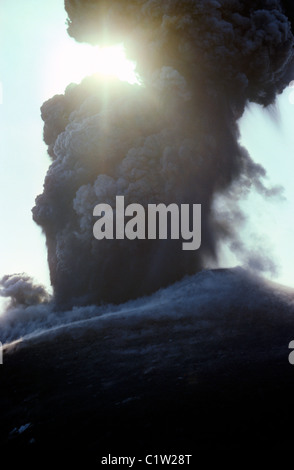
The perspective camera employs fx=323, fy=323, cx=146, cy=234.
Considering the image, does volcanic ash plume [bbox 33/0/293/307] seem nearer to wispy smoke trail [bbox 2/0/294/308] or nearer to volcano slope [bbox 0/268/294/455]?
wispy smoke trail [bbox 2/0/294/308]

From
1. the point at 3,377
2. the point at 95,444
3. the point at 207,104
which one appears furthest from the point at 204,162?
the point at 95,444

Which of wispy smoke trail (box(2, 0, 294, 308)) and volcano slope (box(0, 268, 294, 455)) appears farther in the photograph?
wispy smoke trail (box(2, 0, 294, 308))

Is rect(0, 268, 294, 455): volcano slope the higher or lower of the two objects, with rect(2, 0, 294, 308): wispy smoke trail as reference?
lower

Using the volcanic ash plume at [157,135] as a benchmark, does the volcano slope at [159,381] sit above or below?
below

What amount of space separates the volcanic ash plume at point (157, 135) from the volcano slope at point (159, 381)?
35.2ft

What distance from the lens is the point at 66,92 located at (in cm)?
4016

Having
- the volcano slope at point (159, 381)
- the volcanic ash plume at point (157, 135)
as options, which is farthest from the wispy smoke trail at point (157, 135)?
the volcano slope at point (159, 381)

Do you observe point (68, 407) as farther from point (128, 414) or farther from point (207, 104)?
point (207, 104)

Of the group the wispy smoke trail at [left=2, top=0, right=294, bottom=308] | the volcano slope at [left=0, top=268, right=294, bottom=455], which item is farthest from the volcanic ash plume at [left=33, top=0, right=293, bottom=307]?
the volcano slope at [left=0, top=268, right=294, bottom=455]

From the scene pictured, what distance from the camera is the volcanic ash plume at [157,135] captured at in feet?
105

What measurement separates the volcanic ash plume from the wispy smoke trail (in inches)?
4.2

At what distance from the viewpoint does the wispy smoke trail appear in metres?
32.0

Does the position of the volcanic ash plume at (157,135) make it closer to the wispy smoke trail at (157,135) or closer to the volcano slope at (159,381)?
the wispy smoke trail at (157,135)

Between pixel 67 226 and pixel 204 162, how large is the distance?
53.6 ft
